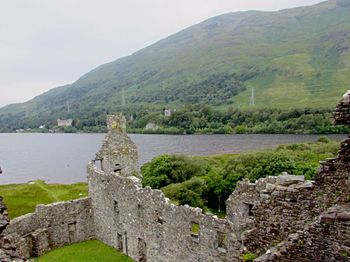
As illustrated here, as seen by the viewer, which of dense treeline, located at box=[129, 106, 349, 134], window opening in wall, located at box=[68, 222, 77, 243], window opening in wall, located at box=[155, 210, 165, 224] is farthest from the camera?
dense treeline, located at box=[129, 106, 349, 134]

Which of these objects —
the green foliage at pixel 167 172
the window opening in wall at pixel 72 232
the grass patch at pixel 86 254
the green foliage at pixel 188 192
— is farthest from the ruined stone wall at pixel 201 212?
the green foliage at pixel 167 172

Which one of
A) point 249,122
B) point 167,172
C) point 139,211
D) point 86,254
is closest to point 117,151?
point 139,211

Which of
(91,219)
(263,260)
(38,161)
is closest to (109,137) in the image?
(91,219)

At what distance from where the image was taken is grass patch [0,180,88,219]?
3669 cm

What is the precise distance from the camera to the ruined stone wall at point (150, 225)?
17.9 metres

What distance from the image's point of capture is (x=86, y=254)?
27594 mm

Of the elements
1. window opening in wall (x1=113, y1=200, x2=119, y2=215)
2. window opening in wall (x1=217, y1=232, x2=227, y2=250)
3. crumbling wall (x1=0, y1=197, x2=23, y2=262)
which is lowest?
window opening in wall (x1=113, y1=200, x2=119, y2=215)

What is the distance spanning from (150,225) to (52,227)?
11053mm

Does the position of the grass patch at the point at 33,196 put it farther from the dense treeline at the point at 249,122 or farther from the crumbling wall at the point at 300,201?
the dense treeline at the point at 249,122

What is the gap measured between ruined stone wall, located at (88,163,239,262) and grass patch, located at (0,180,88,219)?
9.79m

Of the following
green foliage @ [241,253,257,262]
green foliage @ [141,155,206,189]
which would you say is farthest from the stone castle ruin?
green foliage @ [141,155,206,189]

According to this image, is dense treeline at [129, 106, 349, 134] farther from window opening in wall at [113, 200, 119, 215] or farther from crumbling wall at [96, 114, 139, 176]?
window opening in wall at [113, 200, 119, 215]

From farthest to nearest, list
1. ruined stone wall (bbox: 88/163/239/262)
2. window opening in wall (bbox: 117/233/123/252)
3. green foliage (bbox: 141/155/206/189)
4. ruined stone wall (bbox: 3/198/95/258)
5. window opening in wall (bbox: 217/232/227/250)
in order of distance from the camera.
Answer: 1. green foliage (bbox: 141/155/206/189)
2. ruined stone wall (bbox: 3/198/95/258)
3. window opening in wall (bbox: 117/233/123/252)
4. ruined stone wall (bbox: 88/163/239/262)
5. window opening in wall (bbox: 217/232/227/250)

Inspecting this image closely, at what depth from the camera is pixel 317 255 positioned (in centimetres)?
720
